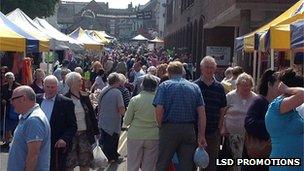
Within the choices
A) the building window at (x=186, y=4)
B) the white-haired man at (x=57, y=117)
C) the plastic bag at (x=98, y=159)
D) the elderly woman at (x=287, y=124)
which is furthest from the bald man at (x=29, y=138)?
the building window at (x=186, y=4)

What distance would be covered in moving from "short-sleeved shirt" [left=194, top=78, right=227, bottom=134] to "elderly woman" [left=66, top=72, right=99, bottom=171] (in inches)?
66.3

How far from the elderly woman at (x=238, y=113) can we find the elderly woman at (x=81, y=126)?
200cm

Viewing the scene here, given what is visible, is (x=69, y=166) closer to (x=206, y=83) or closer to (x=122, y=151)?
(x=206, y=83)

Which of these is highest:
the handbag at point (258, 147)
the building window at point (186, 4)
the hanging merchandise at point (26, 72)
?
the building window at point (186, 4)

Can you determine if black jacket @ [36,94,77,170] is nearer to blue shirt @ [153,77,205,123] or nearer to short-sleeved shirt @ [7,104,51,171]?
blue shirt @ [153,77,205,123]

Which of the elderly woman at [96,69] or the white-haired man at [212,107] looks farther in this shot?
the elderly woman at [96,69]

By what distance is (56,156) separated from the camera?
315 inches

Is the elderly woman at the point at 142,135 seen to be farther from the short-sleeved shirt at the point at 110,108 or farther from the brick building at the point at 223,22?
the brick building at the point at 223,22

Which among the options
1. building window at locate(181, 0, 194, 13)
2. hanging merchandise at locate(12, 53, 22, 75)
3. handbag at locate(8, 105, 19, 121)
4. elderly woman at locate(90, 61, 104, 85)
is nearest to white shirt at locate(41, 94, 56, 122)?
handbag at locate(8, 105, 19, 121)

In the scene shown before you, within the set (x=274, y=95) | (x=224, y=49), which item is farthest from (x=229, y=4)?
(x=274, y=95)

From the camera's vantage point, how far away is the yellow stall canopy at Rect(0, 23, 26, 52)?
1241 centimetres

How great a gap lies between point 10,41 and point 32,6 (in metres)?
44.4

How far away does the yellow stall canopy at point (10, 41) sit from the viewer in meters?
12.4

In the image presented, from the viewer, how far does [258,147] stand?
23.3ft
